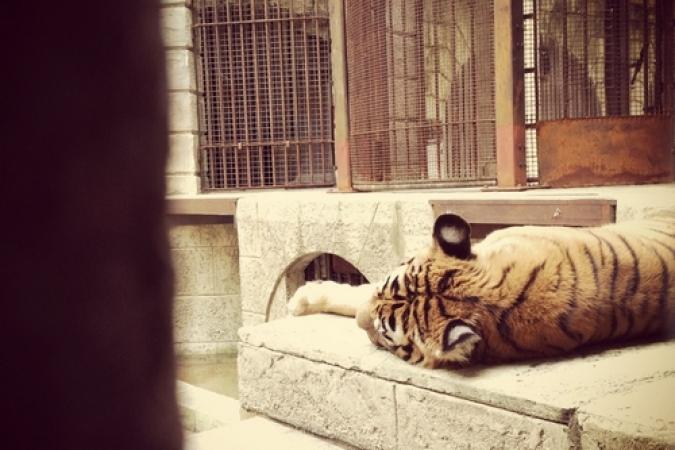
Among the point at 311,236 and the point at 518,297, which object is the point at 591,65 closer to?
the point at 311,236

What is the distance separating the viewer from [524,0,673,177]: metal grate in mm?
5801

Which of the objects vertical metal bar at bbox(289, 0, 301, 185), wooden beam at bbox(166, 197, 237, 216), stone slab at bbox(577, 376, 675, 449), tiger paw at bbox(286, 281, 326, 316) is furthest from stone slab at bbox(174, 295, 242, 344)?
stone slab at bbox(577, 376, 675, 449)

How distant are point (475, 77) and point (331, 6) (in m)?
1.66

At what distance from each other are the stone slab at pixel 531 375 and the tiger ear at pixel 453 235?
424 mm

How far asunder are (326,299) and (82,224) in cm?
324

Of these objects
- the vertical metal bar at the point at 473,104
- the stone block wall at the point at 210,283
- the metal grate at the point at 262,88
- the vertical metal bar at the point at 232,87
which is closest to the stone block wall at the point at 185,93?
the metal grate at the point at 262,88

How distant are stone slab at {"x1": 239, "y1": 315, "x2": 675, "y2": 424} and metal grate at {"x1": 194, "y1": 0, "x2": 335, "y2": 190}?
637cm

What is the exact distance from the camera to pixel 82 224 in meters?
0.48

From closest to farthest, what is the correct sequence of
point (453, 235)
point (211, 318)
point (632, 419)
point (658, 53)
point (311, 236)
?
point (632, 419) < point (453, 235) < point (658, 53) < point (311, 236) < point (211, 318)

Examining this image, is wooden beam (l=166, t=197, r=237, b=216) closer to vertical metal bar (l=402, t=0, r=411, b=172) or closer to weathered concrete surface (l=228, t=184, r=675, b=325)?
weathered concrete surface (l=228, t=184, r=675, b=325)

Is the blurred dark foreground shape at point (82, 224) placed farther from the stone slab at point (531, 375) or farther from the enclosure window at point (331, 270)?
the enclosure window at point (331, 270)

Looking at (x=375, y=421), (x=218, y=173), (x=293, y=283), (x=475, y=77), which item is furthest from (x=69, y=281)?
(x=218, y=173)

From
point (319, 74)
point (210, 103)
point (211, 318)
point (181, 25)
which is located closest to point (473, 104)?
point (319, 74)

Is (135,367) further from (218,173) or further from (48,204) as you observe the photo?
(218,173)
